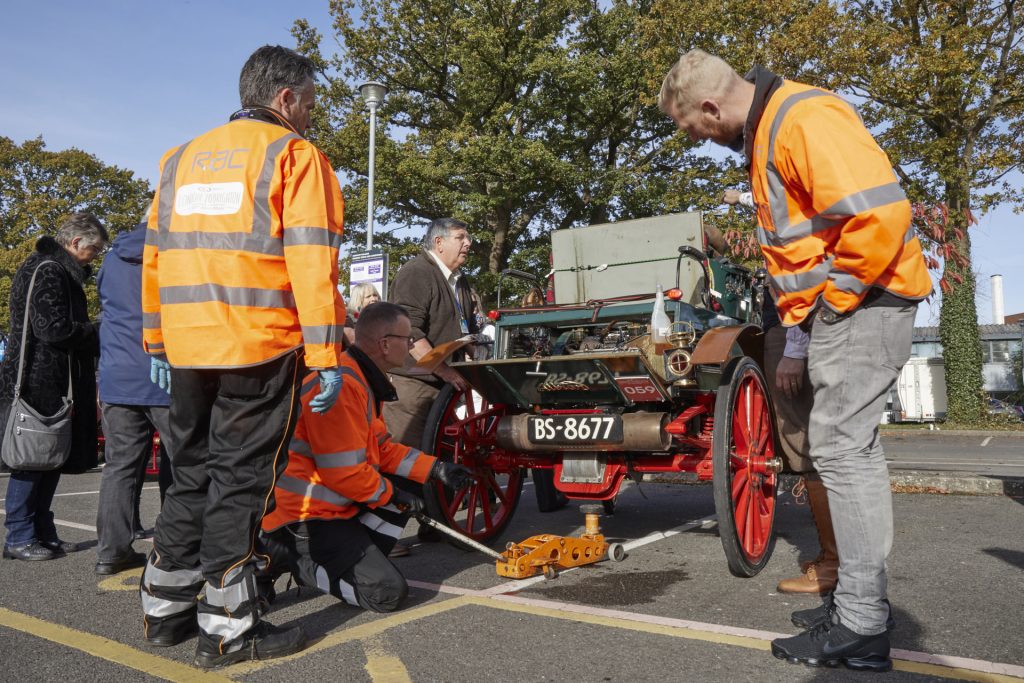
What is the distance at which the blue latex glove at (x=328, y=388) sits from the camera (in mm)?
2711

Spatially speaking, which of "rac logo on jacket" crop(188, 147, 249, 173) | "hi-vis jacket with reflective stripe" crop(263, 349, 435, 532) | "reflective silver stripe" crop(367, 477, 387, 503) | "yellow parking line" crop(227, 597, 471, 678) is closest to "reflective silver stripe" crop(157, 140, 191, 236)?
"rac logo on jacket" crop(188, 147, 249, 173)

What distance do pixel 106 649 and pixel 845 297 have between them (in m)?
2.78

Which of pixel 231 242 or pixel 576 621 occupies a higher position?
pixel 231 242

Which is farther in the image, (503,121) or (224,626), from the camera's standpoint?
(503,121)

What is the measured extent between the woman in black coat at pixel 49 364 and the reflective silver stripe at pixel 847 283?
4.06 m

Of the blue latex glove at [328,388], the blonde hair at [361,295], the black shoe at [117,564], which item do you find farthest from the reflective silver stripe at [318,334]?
the blonde hair at [361,295]

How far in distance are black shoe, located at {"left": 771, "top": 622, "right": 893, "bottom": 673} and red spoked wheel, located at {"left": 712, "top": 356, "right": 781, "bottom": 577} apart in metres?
1.04

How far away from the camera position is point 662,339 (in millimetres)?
4184

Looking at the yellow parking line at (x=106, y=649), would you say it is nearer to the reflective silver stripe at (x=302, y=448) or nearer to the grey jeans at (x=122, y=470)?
the grey jeans at (x=122, y=470)

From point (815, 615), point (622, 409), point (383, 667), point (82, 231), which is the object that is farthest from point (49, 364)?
point (815, 615)

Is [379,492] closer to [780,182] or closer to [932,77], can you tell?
[780,182]

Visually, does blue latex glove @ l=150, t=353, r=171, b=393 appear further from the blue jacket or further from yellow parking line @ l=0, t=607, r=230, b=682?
the blue jacket

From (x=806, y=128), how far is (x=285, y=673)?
2.39 meters

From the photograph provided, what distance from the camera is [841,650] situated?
2.50 meters
